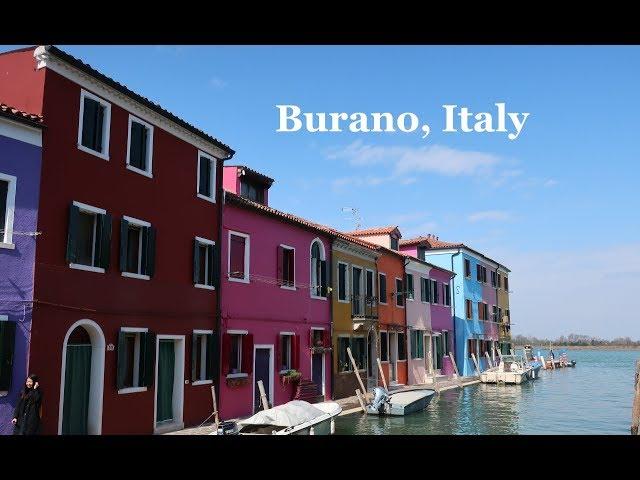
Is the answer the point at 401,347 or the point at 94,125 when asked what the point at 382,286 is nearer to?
the point at 401,347

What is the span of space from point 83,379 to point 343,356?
10.3 metres

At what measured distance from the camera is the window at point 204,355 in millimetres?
12648

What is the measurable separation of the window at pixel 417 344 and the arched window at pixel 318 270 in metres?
8.12

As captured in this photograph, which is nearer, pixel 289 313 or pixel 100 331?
pixel 100 331

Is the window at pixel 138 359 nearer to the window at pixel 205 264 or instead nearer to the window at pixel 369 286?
the window at pixel 205 264

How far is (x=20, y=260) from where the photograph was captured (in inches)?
346

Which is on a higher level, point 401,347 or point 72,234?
point 72,234

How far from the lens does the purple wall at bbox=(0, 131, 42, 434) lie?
852 cm

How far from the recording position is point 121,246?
35.2 feet

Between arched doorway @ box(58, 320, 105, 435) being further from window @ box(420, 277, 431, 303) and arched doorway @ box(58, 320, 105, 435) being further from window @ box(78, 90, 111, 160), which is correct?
window @ box(420, 277, 431, 303)

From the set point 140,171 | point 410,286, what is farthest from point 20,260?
point 410,286
